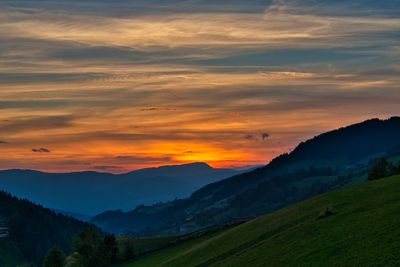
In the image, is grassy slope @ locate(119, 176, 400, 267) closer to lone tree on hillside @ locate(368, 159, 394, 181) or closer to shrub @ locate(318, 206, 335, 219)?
shrub @ locate(318, 206, 335, 219)

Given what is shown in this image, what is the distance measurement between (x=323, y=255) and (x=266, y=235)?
24994 mm

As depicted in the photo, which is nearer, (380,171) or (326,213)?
(326,213)

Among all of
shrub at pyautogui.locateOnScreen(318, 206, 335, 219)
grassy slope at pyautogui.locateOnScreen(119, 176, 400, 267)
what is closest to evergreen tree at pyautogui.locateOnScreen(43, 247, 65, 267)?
grassy slope at pyautogui.locateOnScreen(119, 176, 400, 267)

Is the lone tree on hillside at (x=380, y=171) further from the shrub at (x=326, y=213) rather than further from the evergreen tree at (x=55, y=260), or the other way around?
the evergreen tree at (x=55, y=260)

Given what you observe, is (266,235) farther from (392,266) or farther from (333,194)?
(392,266)

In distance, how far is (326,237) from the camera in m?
59.0

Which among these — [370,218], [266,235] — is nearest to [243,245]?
[266,235]

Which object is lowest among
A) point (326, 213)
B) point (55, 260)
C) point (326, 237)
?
point (55, 260)

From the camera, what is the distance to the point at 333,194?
8544 cm

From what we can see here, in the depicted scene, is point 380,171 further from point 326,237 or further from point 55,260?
point 55,260

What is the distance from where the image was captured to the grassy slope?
50.2 metres

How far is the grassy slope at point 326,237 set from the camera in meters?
50.2

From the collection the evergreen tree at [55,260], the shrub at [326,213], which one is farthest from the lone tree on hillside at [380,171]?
the evergreen tree at [55,260]

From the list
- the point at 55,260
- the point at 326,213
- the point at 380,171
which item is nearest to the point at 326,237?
the point at 326,213
